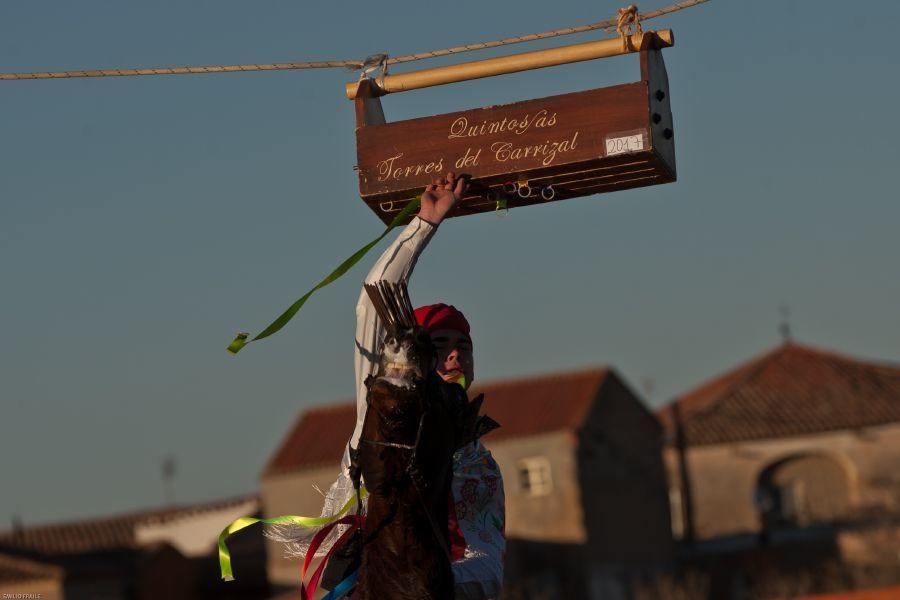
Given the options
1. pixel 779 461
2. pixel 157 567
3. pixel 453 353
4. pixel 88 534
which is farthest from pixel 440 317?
pixel 88 534

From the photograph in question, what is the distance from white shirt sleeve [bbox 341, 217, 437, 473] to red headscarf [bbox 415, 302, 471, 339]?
0.58 metres

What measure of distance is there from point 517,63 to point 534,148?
1.13 feet

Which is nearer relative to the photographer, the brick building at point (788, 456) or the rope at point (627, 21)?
the rope at point (627, 21)

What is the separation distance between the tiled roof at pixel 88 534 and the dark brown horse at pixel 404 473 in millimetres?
53922

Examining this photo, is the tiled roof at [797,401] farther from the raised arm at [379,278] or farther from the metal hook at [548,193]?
the raised arm at [379,278]

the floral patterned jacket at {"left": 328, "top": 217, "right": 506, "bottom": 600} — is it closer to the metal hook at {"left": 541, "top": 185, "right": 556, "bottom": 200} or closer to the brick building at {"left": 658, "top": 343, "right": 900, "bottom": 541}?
the metal hook at {"left": 541, "top": 185, "right": 556, "bottom": 200}

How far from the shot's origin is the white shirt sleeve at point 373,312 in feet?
18.0

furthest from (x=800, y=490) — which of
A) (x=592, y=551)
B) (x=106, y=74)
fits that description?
(x=106, y=74)

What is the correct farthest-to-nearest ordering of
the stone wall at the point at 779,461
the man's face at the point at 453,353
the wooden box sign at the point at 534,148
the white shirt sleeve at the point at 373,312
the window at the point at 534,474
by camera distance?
the stone wall at the point at 779,461 < the window at the point at 534,474 < the man's face at the point at 453,353 < the wooden box sign at the point at 534,148 < the white shirt sleeve at the point at 373,312

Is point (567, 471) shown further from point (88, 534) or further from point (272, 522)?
point (272, 522)

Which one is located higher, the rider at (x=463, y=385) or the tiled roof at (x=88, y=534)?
the tiled roof at (x=88, y=534)

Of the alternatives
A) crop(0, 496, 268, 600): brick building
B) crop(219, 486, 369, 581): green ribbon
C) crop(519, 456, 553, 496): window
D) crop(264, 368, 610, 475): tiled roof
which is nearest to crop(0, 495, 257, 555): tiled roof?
crop(0, 496, 268, 600): brick building

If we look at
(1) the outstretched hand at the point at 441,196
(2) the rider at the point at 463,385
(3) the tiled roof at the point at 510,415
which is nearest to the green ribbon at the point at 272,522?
(2) the rider at the point at 463,385

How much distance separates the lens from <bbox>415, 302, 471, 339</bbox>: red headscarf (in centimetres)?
614
